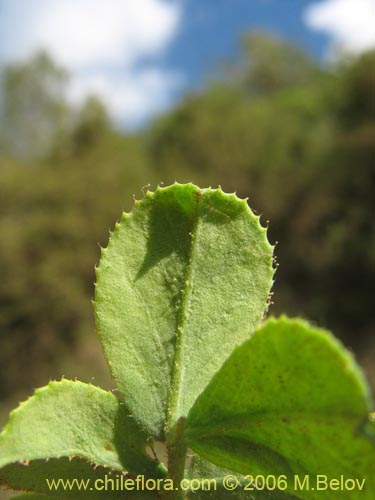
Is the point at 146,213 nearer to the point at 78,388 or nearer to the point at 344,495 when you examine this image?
the point at 78,388

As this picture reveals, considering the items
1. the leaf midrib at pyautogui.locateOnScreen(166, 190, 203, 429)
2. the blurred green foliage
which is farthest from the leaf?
the blurred green foliage

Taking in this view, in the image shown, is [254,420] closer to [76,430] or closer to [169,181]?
[76,430]

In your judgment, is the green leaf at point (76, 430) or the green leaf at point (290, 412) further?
the green leaf at point (76, 430)

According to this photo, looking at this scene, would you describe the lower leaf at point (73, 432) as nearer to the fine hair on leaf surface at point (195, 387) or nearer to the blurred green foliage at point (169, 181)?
the fine hair on leaf surface at point (195, 387)

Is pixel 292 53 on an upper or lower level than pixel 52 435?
upper

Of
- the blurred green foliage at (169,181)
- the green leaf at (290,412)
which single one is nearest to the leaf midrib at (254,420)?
the green leaf at (290,412)

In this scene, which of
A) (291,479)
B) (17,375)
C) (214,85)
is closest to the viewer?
(291,479)

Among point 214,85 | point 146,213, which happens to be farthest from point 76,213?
point 146,213
